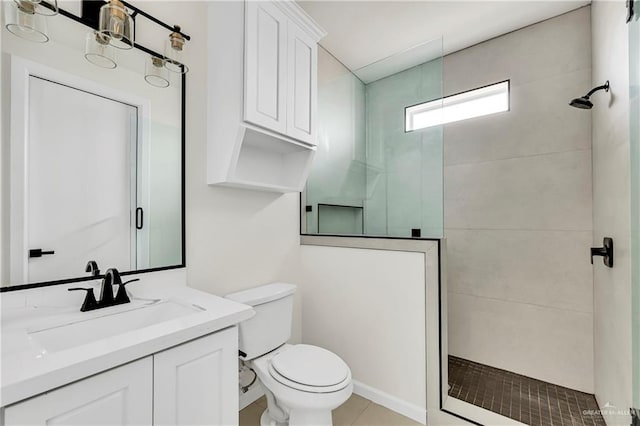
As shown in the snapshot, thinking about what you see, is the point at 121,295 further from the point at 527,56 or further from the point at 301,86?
the point at 527,56

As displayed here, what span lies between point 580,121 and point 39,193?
3.04m

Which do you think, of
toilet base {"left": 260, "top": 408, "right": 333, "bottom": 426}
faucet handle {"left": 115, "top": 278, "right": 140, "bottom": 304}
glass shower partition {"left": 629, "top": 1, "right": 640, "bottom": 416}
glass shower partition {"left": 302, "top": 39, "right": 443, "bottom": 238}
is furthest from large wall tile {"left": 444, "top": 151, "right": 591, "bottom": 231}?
faucet handle {"left": 115, "top": 278, "right": 140, "bottom": 304}

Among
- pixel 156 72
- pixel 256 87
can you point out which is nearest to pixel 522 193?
pixel 256 87

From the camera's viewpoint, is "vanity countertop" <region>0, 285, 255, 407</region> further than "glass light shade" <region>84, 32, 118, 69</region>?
No

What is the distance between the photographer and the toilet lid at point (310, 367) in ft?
4.57

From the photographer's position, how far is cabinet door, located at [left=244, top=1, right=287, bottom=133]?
1.49 m

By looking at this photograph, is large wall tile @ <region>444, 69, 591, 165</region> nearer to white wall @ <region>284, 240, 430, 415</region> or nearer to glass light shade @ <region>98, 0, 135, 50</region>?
white wall @ <region>284, 240, 430, 415</region>

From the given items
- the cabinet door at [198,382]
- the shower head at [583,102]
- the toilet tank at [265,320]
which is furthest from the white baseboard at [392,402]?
the shower head at [583,102]

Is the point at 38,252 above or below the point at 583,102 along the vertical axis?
below

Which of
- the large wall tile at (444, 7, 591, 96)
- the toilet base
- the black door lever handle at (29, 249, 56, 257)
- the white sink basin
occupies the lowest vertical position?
the toilet base

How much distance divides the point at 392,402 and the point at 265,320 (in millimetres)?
969

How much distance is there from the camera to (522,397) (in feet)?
6.52

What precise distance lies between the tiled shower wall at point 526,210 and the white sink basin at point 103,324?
222 cm

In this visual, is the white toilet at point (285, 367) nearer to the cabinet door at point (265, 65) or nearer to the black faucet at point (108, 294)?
the black faucet at point (108, 294)
